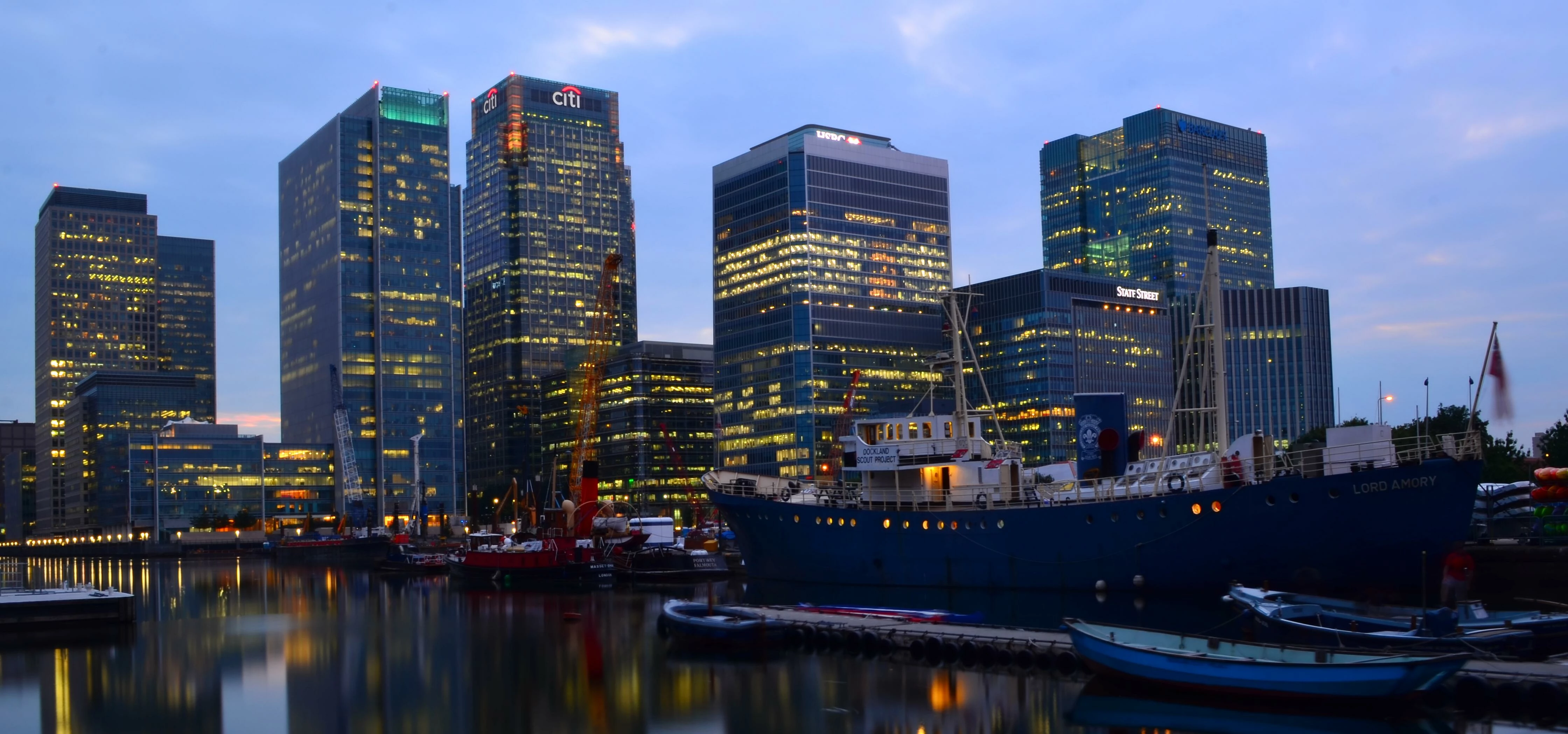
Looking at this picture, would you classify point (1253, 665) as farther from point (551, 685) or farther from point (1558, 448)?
point (1558, 448)

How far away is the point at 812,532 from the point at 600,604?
38.6ft

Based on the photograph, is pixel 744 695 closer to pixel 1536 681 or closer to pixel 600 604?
pixel 1536 681

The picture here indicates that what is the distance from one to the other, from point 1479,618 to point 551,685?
2664 centimetres

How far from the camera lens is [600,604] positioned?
65.6 metres

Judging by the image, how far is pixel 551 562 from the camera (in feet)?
277

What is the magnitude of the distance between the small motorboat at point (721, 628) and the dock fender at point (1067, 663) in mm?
11174

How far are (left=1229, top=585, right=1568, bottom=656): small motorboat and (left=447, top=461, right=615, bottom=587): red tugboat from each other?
50.8m

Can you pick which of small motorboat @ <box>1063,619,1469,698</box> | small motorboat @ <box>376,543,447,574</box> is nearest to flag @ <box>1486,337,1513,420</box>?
small motorboat @ <box>1063,619,1469,698</box>

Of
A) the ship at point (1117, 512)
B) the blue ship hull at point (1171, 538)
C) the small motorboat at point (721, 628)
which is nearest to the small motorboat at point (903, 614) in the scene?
the small motorboat at point (721, 628)

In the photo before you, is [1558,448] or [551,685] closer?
[551,685]

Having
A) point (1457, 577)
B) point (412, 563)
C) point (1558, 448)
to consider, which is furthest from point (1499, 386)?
point (412, 563)

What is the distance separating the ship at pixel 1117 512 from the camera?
47188 millimetres

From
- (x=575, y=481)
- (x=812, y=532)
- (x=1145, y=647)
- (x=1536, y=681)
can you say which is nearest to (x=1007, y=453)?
(x=812, y=532)

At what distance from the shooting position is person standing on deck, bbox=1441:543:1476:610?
113 ft
